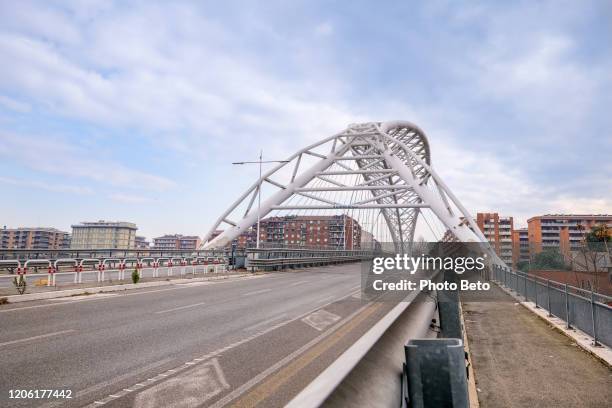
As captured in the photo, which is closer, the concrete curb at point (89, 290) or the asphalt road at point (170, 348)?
the asphalt road at point (170, 348)

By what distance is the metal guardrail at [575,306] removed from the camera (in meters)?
7.54

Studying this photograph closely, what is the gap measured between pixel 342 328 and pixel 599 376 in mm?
5107

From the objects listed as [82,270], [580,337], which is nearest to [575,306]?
[580,337]

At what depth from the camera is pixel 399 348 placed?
3.28m

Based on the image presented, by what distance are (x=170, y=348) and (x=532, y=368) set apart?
6.10 meters

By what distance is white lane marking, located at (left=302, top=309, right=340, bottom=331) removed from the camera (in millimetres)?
9992

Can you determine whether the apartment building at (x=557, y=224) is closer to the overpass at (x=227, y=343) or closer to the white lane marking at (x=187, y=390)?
the overpass at (x=227, y=343)

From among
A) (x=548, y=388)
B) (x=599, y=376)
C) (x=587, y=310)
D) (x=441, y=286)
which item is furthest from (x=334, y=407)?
(x=587, y=310)

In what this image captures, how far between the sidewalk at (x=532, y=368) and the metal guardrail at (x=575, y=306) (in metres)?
0.49

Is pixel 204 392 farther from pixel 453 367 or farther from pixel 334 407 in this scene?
pixel 334 407

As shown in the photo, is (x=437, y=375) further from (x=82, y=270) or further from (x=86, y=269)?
(x=86, y=269)

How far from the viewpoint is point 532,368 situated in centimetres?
634

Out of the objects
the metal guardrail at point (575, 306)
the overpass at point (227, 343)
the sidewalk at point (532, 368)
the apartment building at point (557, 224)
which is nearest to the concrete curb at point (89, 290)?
the overpass at point (227, 343)

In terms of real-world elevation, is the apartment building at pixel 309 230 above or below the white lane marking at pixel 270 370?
above
